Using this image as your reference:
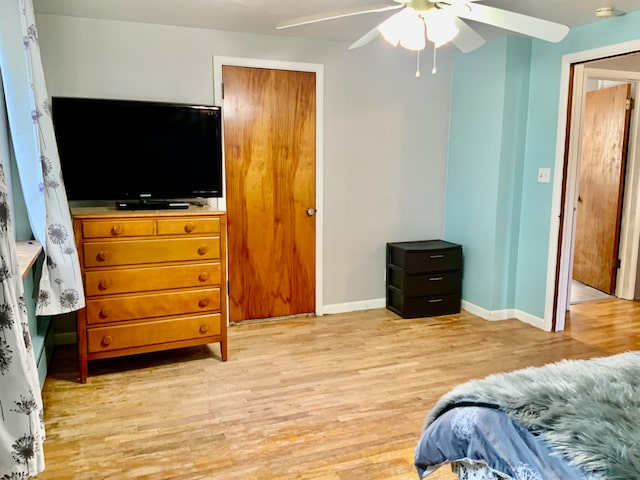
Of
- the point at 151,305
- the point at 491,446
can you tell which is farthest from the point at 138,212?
the point at 491,446

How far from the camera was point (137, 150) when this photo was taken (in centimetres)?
320

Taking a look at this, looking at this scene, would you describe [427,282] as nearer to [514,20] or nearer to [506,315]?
[506,315]

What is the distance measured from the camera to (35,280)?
9.39 feet

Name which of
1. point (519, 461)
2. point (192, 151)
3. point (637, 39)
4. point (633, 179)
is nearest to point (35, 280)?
point (192, 151)

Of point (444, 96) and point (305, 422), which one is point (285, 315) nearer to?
point (305, 422)

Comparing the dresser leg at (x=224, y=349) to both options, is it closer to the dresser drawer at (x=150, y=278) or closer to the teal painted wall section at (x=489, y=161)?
the dresser drawer at (x=150, y=278)

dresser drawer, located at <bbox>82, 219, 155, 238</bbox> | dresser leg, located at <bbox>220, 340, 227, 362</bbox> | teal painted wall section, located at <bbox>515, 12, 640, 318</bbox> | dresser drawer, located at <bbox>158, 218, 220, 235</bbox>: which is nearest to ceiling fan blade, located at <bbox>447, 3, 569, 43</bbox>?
teal painted wall section, located at <bbox>515, 12, 640, 318</bbox>

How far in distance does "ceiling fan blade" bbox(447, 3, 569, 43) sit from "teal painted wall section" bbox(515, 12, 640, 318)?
1680 mm

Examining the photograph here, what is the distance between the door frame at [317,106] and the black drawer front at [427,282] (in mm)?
662

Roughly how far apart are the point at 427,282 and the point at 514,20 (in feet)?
8.14

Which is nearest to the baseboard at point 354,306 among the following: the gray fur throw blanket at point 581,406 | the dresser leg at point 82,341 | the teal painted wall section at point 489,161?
the teal painted wall section at point 489,161

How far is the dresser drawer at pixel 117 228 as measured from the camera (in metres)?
2.83

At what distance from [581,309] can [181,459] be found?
3.75 meters

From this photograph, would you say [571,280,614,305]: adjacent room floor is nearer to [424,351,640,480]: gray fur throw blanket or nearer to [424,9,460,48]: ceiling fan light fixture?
[424,9,460,48]: ceiling fan light fixture
